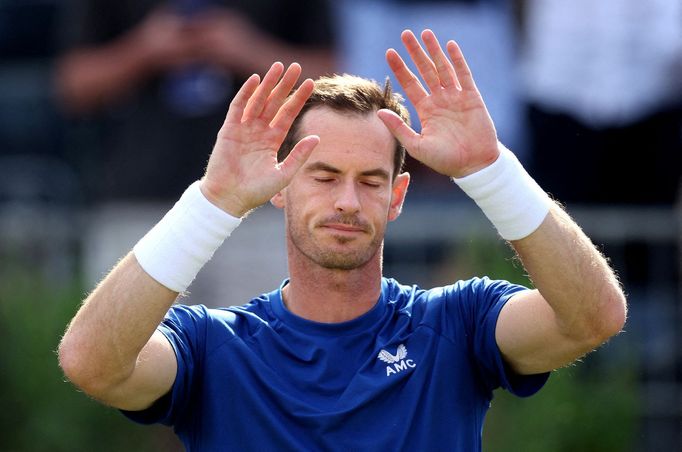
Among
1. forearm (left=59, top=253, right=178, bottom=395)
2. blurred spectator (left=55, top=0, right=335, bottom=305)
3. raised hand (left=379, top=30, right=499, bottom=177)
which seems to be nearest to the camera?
forearm (left=59, top=253, right=178, bottom=395)


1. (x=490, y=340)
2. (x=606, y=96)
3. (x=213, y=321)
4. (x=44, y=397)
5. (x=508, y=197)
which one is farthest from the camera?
(x=606, y=96)

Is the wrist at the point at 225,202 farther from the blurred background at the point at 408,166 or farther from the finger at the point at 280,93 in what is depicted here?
the blurred background at the point at 408,166

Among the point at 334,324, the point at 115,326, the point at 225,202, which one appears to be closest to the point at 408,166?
the point at 334,324

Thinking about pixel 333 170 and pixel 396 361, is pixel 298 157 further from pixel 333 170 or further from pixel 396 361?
pixel 396 361

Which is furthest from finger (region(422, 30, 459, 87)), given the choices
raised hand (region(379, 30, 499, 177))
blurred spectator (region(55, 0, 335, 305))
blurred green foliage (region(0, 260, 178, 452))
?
blurred spectator (region(55, 0, 335, 305))

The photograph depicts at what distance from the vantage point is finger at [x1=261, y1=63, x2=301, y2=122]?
435cm

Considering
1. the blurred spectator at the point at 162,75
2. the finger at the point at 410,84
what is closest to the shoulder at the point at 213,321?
the finger at the point at 410,84

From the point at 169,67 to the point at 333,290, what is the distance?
5.10m

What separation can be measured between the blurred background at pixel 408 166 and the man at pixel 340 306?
11.5ft

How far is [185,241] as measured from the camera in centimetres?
431

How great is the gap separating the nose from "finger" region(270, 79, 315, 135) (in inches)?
10.4

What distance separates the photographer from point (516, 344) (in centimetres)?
449

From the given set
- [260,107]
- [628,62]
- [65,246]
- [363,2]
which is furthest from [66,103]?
[260,107]

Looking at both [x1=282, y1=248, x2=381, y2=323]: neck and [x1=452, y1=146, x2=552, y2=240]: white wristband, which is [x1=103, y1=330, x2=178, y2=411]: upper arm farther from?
[x1=452, y1=146, x2=552, y2=240]: white wristband
